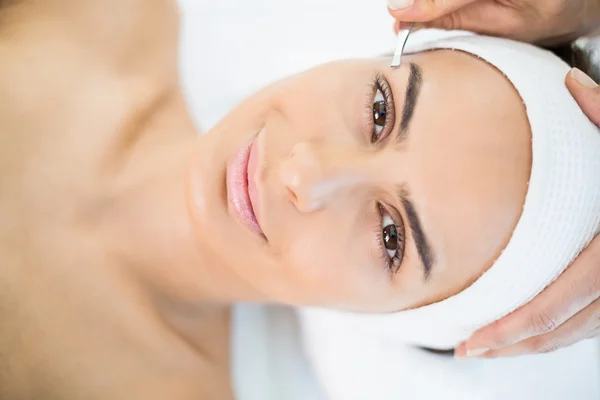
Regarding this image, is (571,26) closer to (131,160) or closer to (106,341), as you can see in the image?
(131,160)

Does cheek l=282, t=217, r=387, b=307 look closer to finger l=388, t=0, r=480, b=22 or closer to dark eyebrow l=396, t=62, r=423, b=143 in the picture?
dark eyebrow l=396, t=62, r=423, b=143

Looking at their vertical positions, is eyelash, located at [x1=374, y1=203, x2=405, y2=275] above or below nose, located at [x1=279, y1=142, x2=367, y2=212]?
below

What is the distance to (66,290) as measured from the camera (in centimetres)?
118

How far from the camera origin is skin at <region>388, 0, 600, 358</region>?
939 mm

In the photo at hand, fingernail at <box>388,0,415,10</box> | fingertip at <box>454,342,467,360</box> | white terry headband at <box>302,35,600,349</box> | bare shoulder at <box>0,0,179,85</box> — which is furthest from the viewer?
bare shoulder at <box>0,0,179,85</box>

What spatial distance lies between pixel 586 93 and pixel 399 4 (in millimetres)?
357

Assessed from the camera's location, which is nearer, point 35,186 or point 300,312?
point 35,186

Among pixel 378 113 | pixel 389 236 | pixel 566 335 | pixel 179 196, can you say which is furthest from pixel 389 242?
pixel 179 196

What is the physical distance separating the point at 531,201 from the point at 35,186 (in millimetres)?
982

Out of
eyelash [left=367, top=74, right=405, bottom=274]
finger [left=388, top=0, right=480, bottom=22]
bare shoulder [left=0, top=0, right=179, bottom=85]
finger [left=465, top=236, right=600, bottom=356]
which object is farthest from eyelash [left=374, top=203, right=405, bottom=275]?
bare shoulder [left=0, top=0, right=179, bottom=85]

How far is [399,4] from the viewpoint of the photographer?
1.01 meters

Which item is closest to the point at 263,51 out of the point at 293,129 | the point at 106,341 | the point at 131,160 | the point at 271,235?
the point at 131,160

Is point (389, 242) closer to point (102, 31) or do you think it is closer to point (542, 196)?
point (542, 196)

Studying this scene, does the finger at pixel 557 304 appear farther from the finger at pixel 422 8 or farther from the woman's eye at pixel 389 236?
the finger at pixel 422 8
